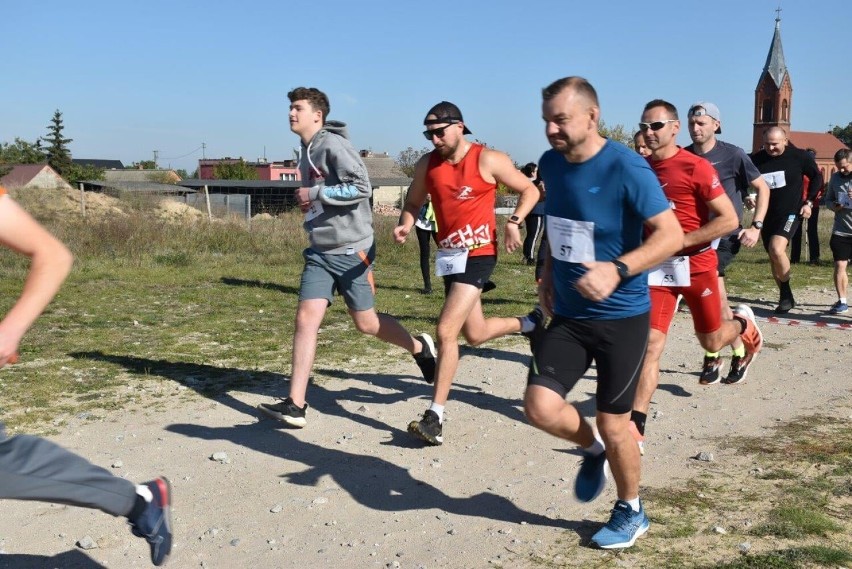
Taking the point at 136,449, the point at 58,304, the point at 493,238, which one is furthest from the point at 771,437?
the point at 58,304

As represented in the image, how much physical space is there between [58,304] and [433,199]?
7.01 meters

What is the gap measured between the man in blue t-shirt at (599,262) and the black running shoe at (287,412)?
2.35 m

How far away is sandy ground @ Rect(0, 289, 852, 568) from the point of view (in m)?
4.23

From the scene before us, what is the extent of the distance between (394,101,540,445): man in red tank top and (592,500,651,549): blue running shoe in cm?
180

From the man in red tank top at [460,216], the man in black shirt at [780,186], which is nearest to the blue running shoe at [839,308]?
the man in black shirt at [780,186]

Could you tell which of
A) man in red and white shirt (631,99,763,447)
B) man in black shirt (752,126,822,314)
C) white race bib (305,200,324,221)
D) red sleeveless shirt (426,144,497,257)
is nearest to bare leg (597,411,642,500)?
man in red and white shirt (631,99,763,447)

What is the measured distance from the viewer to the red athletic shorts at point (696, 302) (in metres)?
5.96

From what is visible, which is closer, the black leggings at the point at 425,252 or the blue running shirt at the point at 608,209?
the blue running shirt at the point at 608,209

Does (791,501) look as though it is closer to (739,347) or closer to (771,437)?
(771,437)

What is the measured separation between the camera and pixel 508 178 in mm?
5988

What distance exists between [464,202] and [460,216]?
0.10 metres

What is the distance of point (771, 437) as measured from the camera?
596 centimetres

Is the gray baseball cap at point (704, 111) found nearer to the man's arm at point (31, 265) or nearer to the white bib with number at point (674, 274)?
the white bib with number at point (674, 274)

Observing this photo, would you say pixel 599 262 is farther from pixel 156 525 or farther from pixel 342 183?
pixel 342 183
